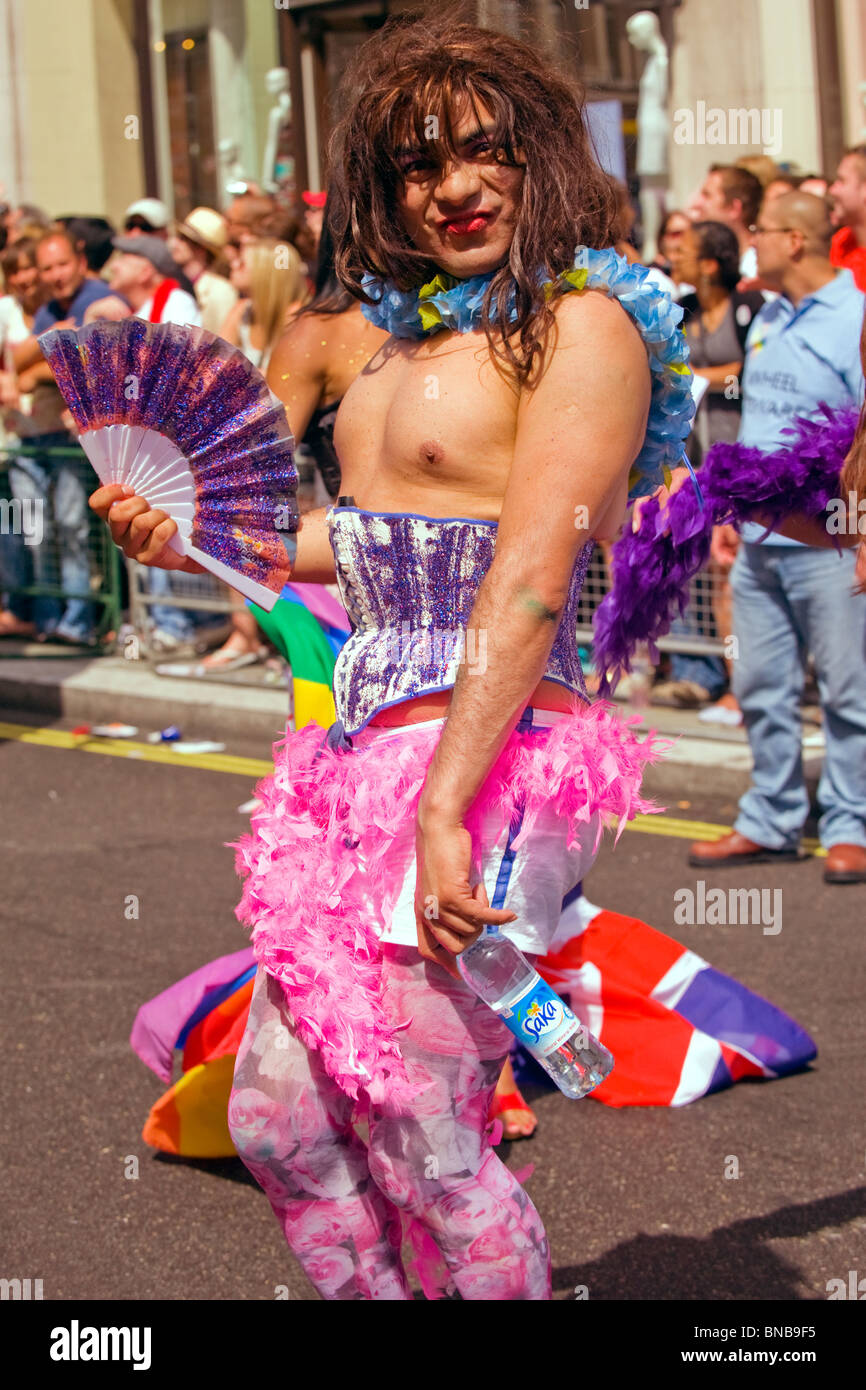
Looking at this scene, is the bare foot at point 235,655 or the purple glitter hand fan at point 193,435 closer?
the purple glitter hand fan at point 193,435

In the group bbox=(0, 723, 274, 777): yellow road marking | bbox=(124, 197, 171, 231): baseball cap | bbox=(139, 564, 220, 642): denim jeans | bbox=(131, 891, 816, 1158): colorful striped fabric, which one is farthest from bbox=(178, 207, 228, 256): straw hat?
Result: bbox=(131, 891, 816, 1158): colorful striped fabric

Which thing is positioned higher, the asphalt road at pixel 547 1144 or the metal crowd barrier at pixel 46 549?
the metal crowd barrier at pixel 46 549

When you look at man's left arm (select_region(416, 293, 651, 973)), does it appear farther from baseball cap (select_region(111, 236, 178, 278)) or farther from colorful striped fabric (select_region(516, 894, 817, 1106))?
baseball cap (select_region(111, 236, 178, 278))

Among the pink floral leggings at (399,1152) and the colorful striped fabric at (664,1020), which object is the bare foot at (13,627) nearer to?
the colorful striped fabric at (664,1020)

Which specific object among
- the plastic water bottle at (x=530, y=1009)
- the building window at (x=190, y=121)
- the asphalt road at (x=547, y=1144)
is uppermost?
the building window at (x=190, y=121)

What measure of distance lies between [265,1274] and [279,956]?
1.15 metres

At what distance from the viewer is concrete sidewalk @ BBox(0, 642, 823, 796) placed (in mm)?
6930

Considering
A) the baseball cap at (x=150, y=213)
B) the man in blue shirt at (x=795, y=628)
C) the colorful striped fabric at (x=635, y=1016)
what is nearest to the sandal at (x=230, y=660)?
the baseball cap at (x=150, y=213)

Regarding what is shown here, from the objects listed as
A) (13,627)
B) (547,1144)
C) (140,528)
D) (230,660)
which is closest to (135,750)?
(230,660)

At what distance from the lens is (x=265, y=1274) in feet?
10.6

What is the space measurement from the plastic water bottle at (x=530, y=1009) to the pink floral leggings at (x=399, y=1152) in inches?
2.5

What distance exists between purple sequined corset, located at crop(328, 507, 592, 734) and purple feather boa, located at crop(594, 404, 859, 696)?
71 centimetres

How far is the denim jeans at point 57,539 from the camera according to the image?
9461 mm

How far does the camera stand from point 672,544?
3.21 m
